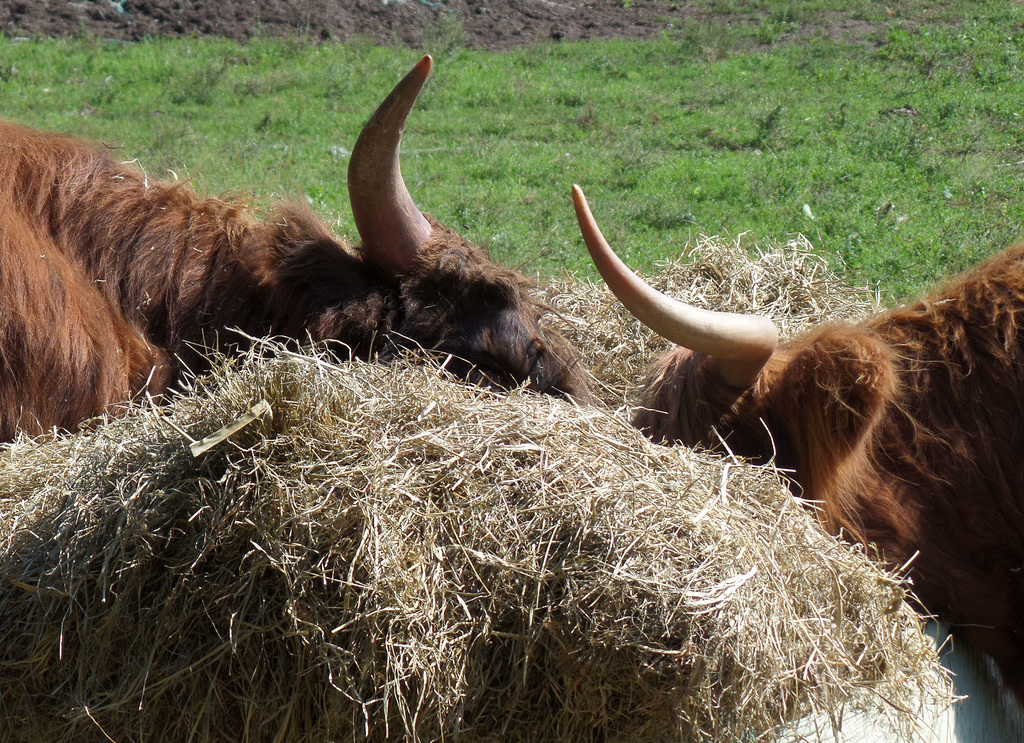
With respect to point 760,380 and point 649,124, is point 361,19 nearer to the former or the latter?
point 649,124

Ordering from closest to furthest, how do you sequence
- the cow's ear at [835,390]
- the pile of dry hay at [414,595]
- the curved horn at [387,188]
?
the pile of dry hay at [414,595] → the cow's ear at [835,390] → the curved horn at [387,188]

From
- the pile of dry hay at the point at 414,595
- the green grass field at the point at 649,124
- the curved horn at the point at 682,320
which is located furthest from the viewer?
the green grass field at the point at 649,124

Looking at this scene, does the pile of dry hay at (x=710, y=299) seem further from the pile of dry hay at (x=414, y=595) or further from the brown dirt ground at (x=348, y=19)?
the brown dirt ground at (x=348, y=19)

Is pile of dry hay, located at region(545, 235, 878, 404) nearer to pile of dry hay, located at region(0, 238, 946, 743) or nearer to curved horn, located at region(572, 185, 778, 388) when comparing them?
curved horn, located at region(572, 185, 778, 388)

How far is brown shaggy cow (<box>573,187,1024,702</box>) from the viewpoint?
297cm

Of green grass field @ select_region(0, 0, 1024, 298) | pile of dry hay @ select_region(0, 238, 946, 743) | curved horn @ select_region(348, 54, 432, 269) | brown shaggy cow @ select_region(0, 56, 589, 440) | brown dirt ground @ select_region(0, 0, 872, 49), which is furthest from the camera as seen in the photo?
brown dirt ground @ select_region(0, 0, 872, 49)

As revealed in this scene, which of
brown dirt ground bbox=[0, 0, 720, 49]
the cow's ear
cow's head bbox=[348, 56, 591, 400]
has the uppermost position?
the cow's ear

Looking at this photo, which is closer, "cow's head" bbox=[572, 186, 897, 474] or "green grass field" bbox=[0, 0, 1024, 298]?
"cow's head" bbox=[572, 186, 897, 474]

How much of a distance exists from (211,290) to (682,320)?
6.08 feet

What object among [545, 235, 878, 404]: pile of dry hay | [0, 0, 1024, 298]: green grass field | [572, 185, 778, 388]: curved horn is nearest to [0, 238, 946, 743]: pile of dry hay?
[572, 185, 778, 388]: curved horn

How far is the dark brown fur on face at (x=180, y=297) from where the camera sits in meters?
3.50

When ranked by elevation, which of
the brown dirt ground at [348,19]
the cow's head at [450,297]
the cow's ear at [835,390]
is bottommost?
the brown dirt ground at [348,19]

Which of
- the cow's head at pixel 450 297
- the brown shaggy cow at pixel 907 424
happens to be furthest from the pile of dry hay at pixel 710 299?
the brown shaggy cow at pixel 907 424

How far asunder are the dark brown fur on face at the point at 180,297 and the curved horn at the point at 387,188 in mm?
71
